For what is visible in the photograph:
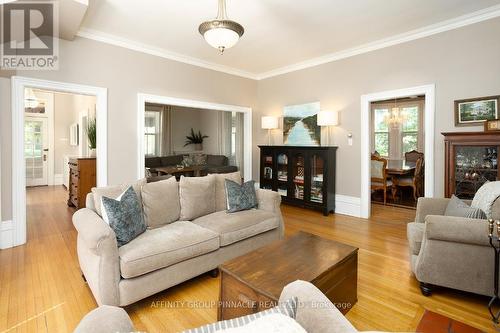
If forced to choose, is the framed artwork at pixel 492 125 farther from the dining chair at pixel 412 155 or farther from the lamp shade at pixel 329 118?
the dining chair at pixel 412 155

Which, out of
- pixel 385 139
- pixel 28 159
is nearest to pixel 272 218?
pixel 385 139

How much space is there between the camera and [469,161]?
3098mm

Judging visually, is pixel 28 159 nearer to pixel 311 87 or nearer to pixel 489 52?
pixel 311 87

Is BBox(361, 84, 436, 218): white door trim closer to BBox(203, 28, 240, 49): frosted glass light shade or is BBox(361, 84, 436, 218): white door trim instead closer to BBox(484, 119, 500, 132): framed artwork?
BBox(484, 119, 500, 132): framed artwork

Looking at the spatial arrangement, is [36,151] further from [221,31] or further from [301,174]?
[221,31]

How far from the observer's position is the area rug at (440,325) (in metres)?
1.75

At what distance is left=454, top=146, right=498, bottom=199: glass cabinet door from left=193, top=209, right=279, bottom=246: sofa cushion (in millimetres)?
2281

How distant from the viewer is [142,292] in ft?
6.44

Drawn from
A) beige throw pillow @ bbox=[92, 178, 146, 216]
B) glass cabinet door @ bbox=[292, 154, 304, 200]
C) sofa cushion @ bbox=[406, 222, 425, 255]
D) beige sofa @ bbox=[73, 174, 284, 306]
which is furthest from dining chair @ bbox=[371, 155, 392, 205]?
beige throw pillow @ bbox=[92, 178, 146, 216]

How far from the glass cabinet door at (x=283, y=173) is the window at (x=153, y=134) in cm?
448

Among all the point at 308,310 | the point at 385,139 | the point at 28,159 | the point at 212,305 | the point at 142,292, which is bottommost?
the point at 212,305

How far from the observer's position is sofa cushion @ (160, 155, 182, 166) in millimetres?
7502

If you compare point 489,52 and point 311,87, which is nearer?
point 489,52

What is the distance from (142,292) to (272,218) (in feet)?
5.00
